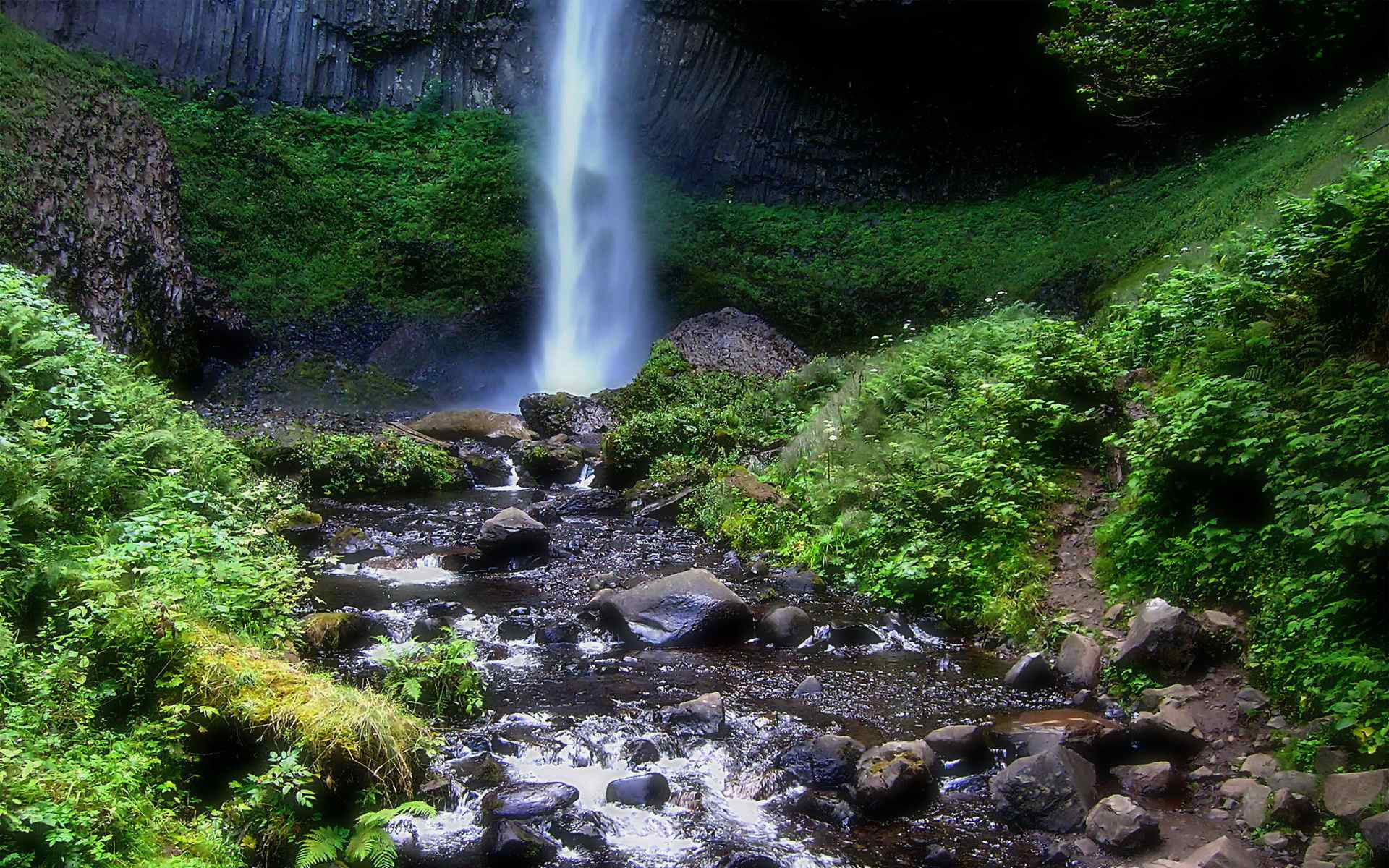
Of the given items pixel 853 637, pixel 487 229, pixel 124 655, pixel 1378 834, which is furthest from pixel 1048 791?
pixel 487 229

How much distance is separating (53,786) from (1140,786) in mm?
5158

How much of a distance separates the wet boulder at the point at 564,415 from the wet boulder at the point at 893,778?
42.8ft

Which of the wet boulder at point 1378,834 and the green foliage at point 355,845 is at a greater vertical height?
the wet boulder at point 1378,834

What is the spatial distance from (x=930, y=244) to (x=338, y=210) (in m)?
15.8

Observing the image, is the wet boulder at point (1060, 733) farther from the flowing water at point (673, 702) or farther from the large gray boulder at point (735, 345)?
the large gray boulder at point (735, 345)

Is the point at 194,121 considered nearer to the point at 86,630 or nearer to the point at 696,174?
the point at 696,174

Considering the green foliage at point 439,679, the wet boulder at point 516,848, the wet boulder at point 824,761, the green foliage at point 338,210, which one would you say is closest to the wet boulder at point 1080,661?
the wet boulder at point 824,761

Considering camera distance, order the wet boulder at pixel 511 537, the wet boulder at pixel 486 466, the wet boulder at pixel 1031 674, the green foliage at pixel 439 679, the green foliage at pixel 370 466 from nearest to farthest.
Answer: the green foliage at pixel 439 679 → the wet boulder at pixel 1031 674 → the wet boulder at pixel 511 537 → the green foliage at pixel 370 466 → the wet boulder at pixel 486 466

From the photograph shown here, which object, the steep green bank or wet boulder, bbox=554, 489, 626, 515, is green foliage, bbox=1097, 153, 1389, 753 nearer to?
the steep green bank

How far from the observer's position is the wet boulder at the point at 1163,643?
18.9 feet

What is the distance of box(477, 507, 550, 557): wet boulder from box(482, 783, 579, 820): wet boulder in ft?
17.1

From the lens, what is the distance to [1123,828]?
14.3 feet

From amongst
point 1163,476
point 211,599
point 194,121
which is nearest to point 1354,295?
point 1163,476

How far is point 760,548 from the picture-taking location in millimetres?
10352
